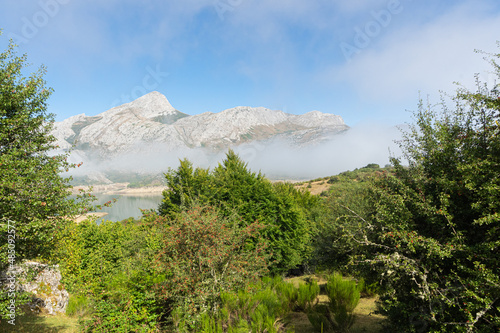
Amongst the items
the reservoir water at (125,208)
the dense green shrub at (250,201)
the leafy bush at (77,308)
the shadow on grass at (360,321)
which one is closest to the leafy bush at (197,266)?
the shadow on grass at (360,321)

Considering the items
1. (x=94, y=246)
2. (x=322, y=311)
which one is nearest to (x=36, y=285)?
(x=94, y=246)

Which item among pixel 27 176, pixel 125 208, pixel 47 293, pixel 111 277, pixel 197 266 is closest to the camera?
pixel 27 176

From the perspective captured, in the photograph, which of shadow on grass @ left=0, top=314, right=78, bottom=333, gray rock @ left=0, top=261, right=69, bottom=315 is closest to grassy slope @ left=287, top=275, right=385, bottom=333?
shadow on grass @ left=0, top=314, right=78, bottom=333

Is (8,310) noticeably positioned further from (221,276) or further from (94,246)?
(94,246)

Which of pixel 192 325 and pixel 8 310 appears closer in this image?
pixel 8 310

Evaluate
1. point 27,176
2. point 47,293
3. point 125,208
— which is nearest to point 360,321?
point 27,176

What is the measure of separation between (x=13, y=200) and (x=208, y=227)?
15.7 ft

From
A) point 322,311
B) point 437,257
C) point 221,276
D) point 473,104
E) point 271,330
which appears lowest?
point 322,311

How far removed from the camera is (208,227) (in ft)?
26.0

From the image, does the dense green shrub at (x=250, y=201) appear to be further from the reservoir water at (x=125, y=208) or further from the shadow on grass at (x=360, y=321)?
the reservoir water at (x=125, y=208)

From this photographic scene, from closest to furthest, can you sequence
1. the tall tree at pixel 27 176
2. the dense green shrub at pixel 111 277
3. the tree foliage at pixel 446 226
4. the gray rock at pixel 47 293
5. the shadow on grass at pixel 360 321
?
the tree foliage at pixel 446 226 → the tall tree at pixel 27 176 → the dense green shrub at pixel 111 277 → the shadow on grass at pixel 360 321 → the gray rock at pixel 47 293

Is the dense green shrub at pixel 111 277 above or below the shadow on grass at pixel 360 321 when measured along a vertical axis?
above

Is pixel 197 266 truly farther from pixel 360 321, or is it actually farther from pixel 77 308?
pixel 360 321

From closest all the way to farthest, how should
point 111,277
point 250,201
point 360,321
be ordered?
1. point 360,321
2. point 111,277
3. point 250,201
